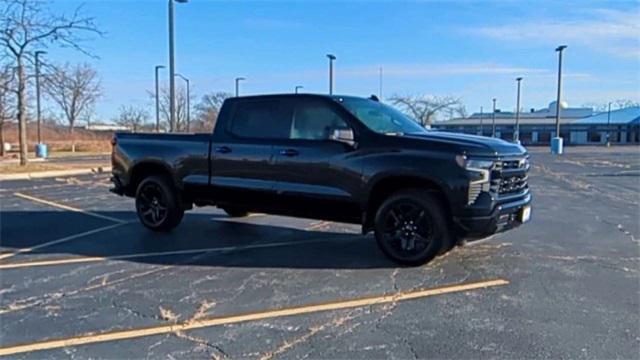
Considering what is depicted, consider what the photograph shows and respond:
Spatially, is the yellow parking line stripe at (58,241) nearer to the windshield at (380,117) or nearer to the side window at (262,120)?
the side window at (262,120)

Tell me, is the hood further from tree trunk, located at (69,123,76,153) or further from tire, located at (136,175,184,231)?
tree trunk, located at (69,123,76,153)

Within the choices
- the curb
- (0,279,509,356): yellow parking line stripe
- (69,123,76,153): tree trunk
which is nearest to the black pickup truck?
(0,279,509,356): yellow parking line stripe

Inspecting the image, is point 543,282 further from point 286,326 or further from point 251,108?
point 251,108

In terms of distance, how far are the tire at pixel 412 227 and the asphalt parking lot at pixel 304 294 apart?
0.19 meters

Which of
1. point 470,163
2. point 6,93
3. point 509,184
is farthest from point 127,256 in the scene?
point 6,93

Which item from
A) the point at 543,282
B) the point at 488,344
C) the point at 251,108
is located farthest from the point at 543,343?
the point at 251,108

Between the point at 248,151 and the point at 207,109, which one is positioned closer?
the point at 248,151

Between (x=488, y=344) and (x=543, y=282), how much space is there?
6.38 ft

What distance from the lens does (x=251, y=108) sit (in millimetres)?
7609

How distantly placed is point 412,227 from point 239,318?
2459mm

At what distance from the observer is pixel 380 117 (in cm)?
707

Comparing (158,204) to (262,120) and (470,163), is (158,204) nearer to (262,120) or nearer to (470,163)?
(262,120)

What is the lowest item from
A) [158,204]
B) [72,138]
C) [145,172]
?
[158,204]

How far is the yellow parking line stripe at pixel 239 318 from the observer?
408 centimetres
